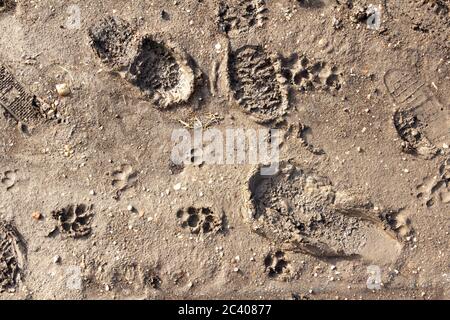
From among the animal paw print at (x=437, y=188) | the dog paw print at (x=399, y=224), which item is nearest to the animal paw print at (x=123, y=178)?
the dog paw print at (x=399, y=224)

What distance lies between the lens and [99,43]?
4.60m

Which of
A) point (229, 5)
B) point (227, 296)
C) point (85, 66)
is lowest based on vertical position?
point (227, 296)

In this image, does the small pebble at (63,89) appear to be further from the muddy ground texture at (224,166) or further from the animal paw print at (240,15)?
the animal paw print at (240,15)

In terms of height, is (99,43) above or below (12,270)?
above

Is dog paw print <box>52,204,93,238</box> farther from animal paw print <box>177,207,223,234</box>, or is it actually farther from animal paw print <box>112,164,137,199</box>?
animal paw print <box>177,207,223,234</box>

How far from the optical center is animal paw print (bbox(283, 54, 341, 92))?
4578 mm

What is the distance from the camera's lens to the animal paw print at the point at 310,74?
15.0 ft

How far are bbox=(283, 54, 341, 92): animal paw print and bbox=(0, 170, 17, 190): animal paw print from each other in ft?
8.69

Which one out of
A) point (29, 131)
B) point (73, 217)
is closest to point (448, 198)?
point (73, 217)

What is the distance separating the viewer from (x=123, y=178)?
4605mm

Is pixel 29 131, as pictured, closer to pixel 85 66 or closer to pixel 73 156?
pixel 73 156

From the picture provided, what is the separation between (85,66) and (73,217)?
1.38m

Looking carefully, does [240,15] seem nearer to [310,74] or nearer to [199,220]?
[310,74]

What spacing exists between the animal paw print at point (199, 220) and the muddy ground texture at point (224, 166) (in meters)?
0.01
